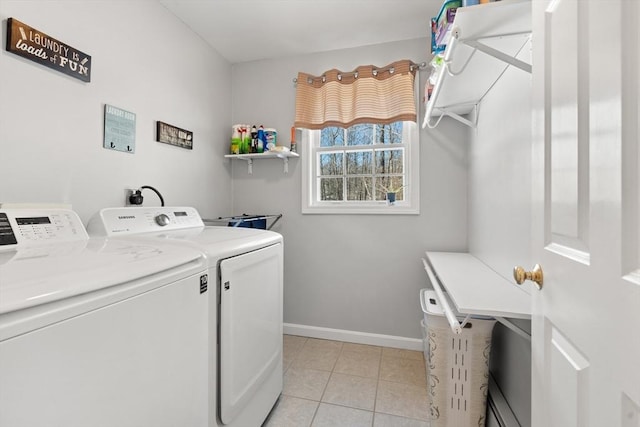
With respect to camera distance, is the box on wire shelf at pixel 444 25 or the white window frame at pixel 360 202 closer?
the box on wire shelf at pixel 444 25

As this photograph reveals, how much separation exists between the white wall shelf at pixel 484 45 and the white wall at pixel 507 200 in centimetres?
9

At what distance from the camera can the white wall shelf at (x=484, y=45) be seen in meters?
0.97

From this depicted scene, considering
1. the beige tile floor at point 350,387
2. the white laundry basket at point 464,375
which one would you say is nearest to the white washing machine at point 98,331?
the beige tile floor at point 350,387

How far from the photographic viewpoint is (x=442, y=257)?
2061 mm

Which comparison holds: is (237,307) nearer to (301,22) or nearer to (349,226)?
(349,226)

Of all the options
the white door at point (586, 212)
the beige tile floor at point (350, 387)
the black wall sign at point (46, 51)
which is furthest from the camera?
the beige tile floor at point (350, 387)

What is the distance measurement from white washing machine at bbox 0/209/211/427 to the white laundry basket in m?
1.14

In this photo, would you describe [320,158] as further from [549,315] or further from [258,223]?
[549,315]

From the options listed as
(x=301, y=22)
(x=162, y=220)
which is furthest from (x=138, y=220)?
(x=301, y=22)

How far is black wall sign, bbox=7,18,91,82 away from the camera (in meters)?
1.21

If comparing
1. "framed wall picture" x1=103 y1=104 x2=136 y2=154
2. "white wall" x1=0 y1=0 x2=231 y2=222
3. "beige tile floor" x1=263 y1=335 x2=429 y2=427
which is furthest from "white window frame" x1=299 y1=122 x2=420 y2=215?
"framed wall picture" x1=103 y1=104 x2=136 y2=154

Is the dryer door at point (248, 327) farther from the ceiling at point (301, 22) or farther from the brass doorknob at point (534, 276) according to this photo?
the ceiling at point (301, 22)

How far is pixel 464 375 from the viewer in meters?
1.42

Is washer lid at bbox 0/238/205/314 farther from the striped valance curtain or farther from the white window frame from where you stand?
the striped valance curtain
